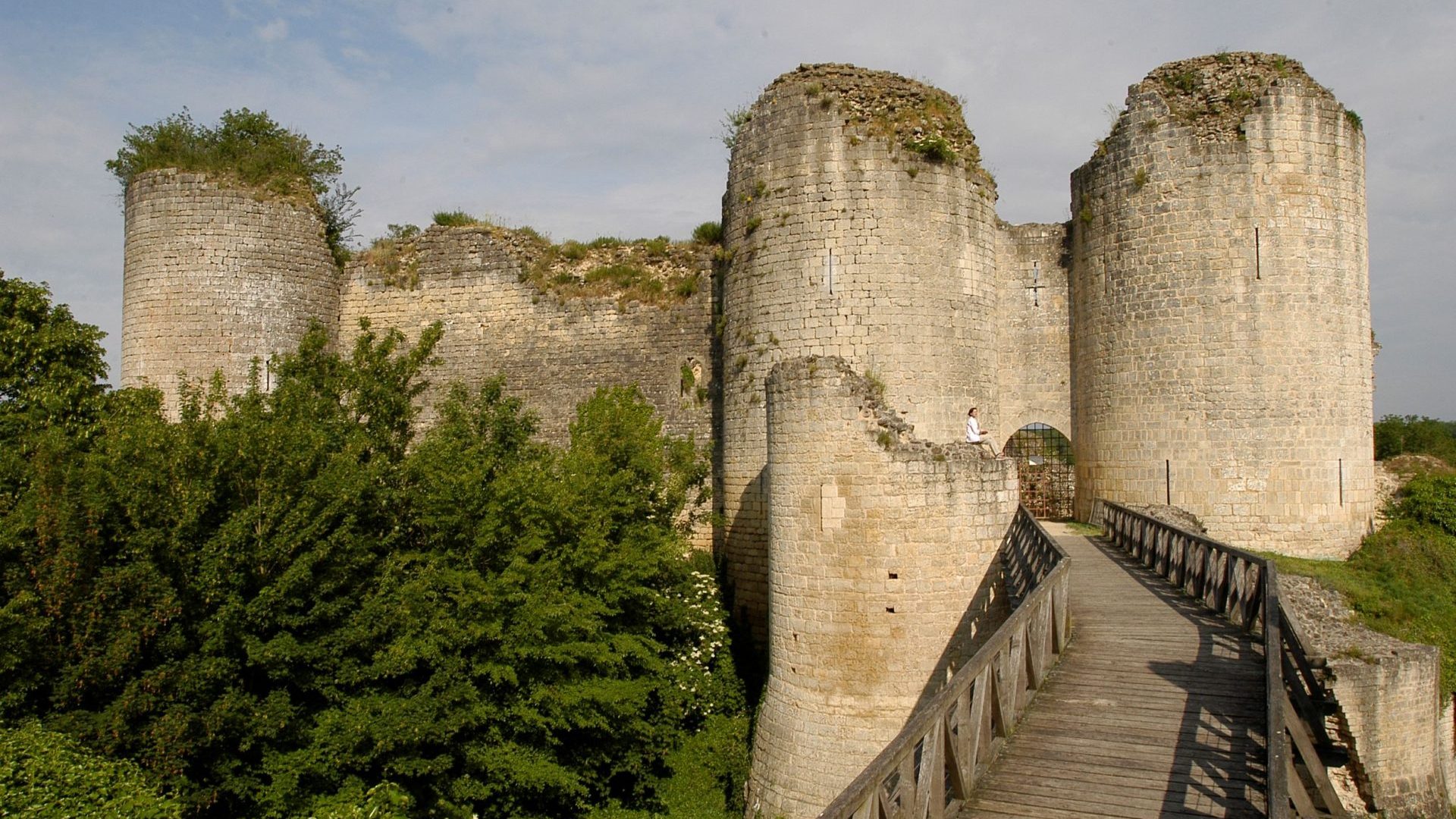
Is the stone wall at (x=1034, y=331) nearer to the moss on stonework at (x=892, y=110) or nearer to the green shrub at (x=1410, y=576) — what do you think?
the moss on stonework at (x=892, y=110)

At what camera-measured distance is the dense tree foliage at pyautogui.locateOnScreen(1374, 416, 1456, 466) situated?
40.3 metres

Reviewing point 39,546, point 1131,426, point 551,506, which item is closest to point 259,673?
point 39,546

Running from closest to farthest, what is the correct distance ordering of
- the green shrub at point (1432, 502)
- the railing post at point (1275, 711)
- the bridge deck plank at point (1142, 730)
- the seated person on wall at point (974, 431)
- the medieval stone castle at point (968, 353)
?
the railing post at point (1275, 711) → the bridge deck plank at point (1142, 730) → the medieval stone castle at point (968, 353) → the seated person on wall at point (974, 431) → the green shrub at point (1432, 502)

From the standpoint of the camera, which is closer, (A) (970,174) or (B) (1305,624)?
(B) (1305,624)

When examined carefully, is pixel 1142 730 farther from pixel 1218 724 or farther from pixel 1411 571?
pixel 1411 571

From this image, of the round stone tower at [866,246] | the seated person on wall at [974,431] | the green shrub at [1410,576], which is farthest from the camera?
the round stone tower at [866,246]

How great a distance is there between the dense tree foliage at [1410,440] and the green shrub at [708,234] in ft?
112

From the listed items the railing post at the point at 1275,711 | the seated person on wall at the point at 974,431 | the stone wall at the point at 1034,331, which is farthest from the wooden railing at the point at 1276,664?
the stone wall at the point at 1034,331

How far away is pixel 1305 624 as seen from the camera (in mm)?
12445

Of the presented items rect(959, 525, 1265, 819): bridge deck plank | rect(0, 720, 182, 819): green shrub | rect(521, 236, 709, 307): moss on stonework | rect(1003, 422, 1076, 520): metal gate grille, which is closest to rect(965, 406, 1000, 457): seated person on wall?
rect(1003, 422, 1076, 520): metal gate grille

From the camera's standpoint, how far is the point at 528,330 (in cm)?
2025

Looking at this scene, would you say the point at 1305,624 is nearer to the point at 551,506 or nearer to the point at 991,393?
the point at 991,393

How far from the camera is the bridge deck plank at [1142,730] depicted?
5656 mm

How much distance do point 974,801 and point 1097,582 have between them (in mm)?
6139
